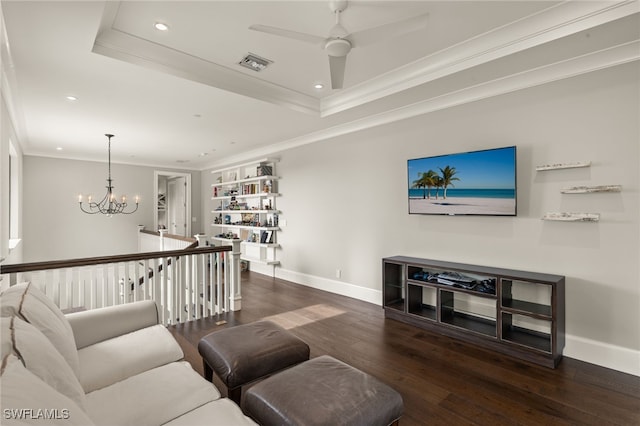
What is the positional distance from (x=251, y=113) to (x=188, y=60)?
125 cm

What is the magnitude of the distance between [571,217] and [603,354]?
1208 millimetres

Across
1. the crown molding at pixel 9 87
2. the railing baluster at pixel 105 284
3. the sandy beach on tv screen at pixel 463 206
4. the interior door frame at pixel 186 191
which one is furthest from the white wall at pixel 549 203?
the interior door frame at pixel 186 191

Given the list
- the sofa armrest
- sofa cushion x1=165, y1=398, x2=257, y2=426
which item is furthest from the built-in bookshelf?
sofa cushion x1=165, y1=398, x2=257, y2=426

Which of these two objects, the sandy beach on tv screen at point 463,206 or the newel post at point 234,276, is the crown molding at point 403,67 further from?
the newel post at point 234,276

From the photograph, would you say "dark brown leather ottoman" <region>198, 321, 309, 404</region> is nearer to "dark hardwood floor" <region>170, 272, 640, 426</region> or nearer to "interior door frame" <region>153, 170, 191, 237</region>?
"dark hardwood floor" <region>170, 272, 640, 426</region>

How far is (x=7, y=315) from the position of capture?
135cm

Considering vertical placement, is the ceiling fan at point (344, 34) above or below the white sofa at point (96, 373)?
above

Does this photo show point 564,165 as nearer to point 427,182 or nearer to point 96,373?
point 427,182

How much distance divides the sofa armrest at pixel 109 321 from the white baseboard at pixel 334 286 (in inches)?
118

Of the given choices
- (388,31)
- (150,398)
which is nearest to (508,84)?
(388,31)

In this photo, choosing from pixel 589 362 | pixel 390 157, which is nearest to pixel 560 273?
pixel 589 362

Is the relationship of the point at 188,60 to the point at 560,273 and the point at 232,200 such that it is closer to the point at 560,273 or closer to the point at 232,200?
the point at 560,273

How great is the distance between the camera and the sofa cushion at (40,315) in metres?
1.41

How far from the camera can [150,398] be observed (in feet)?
4.73
